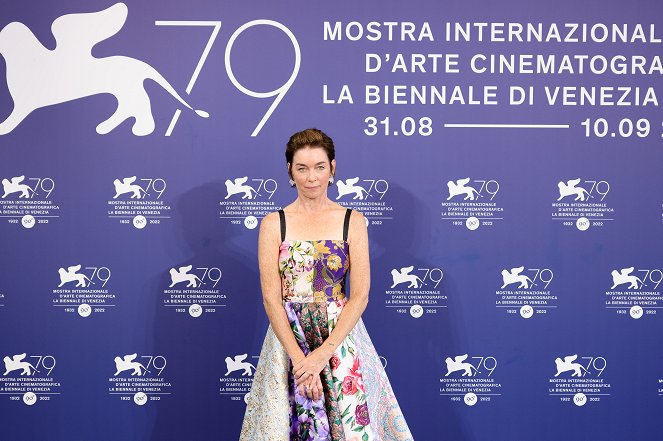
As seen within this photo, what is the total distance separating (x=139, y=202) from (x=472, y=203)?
5.90ft

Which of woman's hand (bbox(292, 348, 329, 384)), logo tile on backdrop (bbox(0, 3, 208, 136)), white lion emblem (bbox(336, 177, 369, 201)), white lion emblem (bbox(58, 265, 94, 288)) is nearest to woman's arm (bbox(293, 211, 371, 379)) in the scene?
woman's hand (bbox(292, 348, 329, 384))

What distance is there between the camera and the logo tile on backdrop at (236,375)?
165 inches

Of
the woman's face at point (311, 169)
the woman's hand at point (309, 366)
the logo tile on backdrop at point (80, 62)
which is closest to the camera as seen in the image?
the woman's hand at point (309, 366)

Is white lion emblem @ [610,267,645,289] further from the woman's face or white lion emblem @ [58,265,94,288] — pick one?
white lion emblem @ [58,265,94,288]

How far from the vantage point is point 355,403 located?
3.18m

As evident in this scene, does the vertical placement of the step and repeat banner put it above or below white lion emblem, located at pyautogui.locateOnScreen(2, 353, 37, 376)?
above

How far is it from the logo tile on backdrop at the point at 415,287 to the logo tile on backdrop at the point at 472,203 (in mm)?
306

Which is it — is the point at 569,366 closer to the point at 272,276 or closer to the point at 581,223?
the point at 581,223

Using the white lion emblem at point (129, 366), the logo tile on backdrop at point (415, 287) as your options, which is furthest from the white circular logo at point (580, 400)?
the white lion emblem at point (129, 366)

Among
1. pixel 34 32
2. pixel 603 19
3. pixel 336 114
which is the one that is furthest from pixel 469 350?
pixel 34 32

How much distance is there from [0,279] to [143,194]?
0.90m

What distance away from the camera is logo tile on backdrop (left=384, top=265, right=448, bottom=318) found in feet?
13.7

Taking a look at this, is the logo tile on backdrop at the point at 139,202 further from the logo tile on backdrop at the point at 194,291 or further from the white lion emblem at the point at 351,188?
the white lion emblem at the point at 351,188

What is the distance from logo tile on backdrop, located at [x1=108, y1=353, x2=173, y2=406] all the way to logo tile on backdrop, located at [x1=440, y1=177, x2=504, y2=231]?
5.76ft
